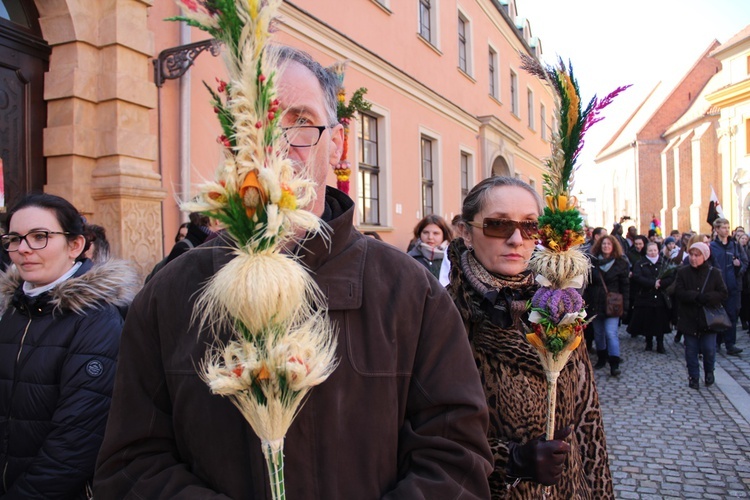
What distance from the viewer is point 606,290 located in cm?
815

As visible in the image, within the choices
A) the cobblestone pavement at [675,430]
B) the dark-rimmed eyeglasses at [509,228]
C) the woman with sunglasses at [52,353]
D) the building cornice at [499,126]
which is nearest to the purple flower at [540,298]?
the dark-rimmed eyeglasses at [509,228]

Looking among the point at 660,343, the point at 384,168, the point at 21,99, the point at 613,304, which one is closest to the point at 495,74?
the point at 384,168

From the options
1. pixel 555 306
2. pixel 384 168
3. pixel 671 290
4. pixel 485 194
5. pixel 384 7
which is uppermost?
pixel 384 7

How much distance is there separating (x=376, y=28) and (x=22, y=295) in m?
10.3

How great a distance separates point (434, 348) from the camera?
4.69 ft

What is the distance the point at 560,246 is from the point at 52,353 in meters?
2.06

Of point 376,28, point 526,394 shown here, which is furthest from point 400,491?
point 376,28

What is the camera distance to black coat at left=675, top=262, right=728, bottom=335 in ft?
24.1

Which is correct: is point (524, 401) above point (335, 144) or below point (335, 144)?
below

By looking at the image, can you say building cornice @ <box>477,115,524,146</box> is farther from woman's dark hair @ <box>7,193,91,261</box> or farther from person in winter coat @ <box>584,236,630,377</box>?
woman's dark hair @ <box>7,193,91,261</box>

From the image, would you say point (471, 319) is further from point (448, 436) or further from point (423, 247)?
point (423, 247)

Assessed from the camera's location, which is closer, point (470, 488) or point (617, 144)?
point (470, 488)

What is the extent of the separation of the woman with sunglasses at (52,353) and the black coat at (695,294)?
709 centimetres

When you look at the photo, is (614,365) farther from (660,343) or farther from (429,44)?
(429,44)
